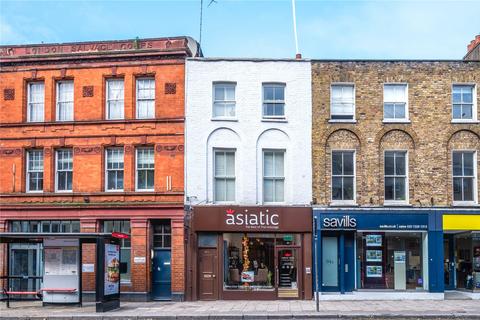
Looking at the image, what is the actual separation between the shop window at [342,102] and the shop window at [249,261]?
5945 mm

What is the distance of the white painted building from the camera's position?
29516 mm

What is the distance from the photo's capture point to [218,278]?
29.1 m

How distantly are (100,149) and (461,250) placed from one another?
1624 cm

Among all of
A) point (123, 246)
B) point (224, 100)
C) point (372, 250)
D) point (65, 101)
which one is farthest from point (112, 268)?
point (372, 250)

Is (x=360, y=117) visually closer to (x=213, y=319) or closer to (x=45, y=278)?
(x=213, y=319)

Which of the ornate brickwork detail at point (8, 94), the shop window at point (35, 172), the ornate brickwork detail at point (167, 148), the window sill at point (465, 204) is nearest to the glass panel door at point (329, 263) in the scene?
the window sill at point (465, 204)

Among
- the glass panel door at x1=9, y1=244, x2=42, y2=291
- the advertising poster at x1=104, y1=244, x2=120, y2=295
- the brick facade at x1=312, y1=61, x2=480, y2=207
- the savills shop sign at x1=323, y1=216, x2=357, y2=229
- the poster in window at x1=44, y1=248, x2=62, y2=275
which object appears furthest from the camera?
the glass panel door at x1=9, y1=244, x2=42, y2=291

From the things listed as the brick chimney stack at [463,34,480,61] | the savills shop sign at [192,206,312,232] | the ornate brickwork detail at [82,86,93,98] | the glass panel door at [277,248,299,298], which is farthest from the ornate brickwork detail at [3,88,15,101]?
the brick chimney stack at [463,34,480,61]

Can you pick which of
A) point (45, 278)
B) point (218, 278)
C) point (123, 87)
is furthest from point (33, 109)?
point (218, 278)

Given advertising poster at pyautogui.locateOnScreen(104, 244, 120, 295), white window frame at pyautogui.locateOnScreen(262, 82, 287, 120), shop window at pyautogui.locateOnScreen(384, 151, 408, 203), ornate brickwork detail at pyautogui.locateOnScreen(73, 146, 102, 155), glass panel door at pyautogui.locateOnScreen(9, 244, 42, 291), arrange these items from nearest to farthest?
advertising poster at pyautogui.locateOnScreen(104, 244, 120, 295) → shop window at pyautogui.locateOnScreen(384, 151, 408, 203) → white window frame at pyautogui.locateOnScreen(262, 82, 287, 120) → ornate brickwork detail at pyautogui.locateOnScreen(73, 146, 102, 155) → glass panel door at pyautogui.locateOnScreen(9, 244, 42, 291)

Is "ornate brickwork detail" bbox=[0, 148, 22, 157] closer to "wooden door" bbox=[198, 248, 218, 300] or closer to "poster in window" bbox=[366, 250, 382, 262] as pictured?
"wooden door" bbox=[198, 248, 218, 300]

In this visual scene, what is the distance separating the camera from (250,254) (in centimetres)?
2925

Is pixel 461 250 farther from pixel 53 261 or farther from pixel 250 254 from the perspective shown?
pixel 53 261

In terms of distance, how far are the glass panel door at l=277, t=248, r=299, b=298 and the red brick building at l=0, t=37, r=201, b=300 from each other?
164 inches
